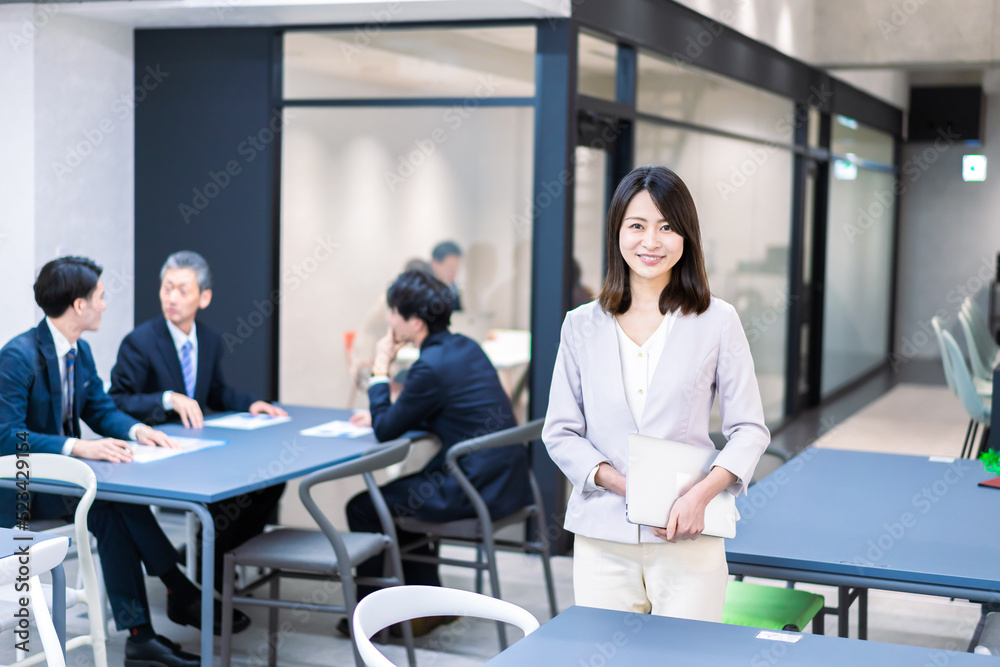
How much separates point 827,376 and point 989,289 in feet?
15.4

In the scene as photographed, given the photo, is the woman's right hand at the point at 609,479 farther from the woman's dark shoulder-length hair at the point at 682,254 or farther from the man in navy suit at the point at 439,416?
the man in navy suit at the point at 439,416

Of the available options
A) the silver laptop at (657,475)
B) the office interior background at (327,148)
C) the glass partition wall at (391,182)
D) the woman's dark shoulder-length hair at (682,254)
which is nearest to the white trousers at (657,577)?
the silver laptop at (657,475)

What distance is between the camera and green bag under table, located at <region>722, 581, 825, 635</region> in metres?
2.75

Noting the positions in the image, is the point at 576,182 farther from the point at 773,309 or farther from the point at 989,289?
the point at 989,289

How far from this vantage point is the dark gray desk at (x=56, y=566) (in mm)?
2465

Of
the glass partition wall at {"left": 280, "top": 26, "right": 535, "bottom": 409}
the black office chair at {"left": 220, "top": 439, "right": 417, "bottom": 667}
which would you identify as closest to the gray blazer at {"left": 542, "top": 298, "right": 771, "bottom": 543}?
the black office chair at {"left": 220, "top": 439, "right": 417, "bottom": 667}

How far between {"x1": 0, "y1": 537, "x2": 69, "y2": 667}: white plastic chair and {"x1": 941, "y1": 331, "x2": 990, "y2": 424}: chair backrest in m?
4.55

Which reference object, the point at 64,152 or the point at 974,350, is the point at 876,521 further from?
the point at 974,350

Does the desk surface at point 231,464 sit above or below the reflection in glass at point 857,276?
below

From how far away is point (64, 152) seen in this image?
518 cm

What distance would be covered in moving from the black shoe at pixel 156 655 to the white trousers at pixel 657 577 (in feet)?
6.39

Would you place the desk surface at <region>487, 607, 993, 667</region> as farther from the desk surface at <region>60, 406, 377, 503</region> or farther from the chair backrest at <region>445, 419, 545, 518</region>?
the chair backrest at <region>445, 419, 545, 518</region>

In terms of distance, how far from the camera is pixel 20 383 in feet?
11.6

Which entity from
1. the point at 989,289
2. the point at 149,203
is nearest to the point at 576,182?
the point at 149,203
